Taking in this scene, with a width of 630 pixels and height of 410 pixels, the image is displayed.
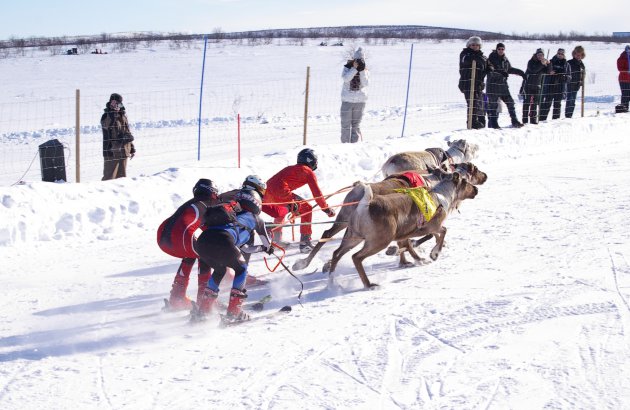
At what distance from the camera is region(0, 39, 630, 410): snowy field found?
5.29m

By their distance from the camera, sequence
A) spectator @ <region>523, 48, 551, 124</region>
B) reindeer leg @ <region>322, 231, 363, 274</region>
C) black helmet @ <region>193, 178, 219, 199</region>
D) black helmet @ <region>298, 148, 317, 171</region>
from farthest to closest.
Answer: spectator @ <region>523, 48, 551, 124</region> < black helmet @ <region>298, 148, 317, 171</region> < reindeer leg @ <region>322, 231, 363, 274</region> < black helmet @ <region>193, 178, 219, 199</region>

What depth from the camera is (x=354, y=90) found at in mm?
13945

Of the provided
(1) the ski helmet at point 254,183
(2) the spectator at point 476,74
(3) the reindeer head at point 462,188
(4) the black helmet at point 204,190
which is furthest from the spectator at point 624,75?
(4) the black helmet at point 204,190

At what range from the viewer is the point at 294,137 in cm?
1847

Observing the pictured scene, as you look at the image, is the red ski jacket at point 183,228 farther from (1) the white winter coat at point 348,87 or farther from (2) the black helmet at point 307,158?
(1) the white winter coat at point 348,87

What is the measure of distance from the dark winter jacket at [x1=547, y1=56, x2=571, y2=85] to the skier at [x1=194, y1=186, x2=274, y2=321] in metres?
12.7

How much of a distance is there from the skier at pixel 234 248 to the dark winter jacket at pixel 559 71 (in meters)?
12.7

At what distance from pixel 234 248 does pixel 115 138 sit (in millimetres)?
5985

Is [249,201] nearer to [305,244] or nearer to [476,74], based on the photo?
[305,244]

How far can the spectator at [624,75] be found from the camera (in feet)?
62.8

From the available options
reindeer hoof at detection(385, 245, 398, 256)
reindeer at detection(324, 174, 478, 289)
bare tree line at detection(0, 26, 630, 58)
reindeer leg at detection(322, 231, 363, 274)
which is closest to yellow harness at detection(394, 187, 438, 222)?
reindeer at detection(324, 174, 478, 289)

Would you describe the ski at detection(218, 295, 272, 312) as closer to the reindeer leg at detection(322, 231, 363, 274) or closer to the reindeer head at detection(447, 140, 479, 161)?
the reindeer leg at detection(322, 231, 363, 274)

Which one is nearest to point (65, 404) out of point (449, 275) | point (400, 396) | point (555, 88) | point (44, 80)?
point (400, 396)

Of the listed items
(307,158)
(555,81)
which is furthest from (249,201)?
(555,81)
